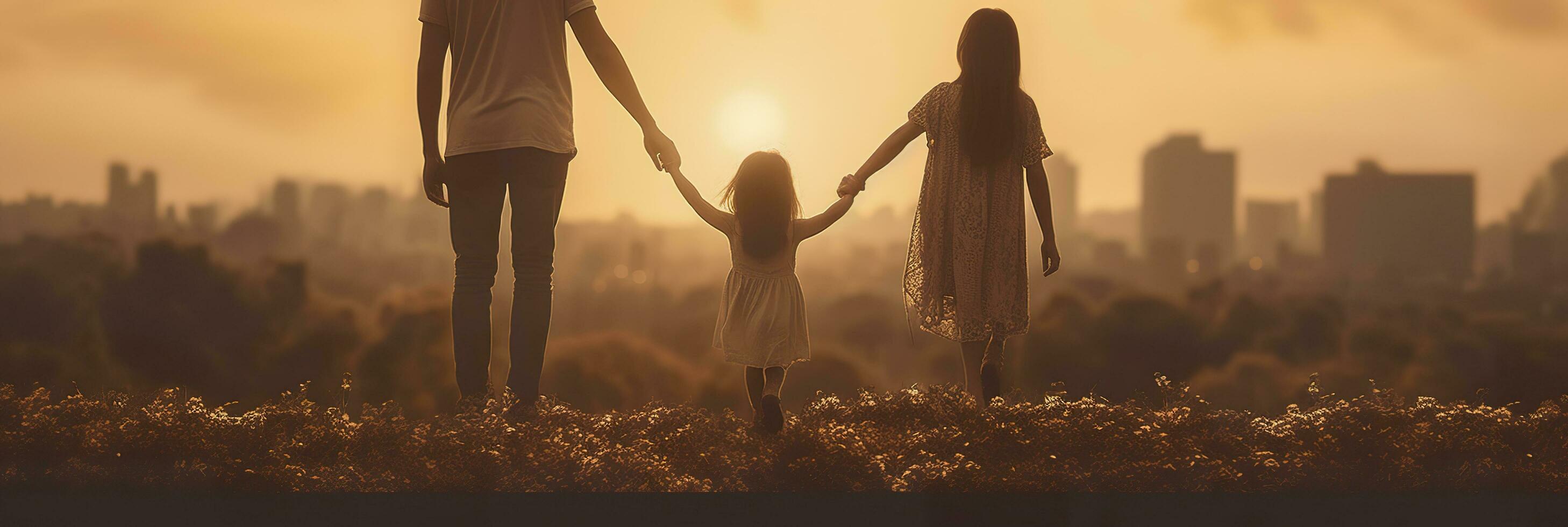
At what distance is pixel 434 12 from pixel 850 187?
7.02 ft

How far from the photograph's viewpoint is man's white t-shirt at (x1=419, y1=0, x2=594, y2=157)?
4926mm

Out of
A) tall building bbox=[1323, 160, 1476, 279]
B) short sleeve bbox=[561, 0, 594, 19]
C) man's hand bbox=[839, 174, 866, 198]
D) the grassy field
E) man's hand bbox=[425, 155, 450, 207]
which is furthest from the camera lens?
tall building bbox=[1323, 160, 1476, 279]

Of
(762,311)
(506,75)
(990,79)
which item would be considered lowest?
(762,311)

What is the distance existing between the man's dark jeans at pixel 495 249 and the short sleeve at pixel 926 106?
1900mm

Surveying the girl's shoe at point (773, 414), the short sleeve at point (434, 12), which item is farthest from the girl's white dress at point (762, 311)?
the short sleeve at point (434, 12)

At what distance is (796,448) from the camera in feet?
15.9

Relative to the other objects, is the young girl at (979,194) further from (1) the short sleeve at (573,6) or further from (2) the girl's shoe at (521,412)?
(2) the girl's shoe at (521,412)

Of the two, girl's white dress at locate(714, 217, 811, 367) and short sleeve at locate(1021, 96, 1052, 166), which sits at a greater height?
short sleeve at locate(1021, 96, 1052, 166)

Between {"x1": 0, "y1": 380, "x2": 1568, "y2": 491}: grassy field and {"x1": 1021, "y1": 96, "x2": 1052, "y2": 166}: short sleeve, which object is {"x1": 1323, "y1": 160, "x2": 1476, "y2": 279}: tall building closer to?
{"x1": 0, "y1": 380, "x2": 1568, "y2": 491}: grassy field

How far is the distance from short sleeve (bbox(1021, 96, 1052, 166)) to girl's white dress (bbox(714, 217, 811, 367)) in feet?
4.23

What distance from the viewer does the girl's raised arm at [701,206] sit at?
534 centimetres

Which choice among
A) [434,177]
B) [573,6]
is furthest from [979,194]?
[434,177]

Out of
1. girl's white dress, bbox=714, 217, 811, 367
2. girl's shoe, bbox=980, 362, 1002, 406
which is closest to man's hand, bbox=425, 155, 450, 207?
girl's white dress, bbox=714, 217, 811, 367

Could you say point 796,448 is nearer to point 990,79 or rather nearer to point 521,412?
point 521,412
